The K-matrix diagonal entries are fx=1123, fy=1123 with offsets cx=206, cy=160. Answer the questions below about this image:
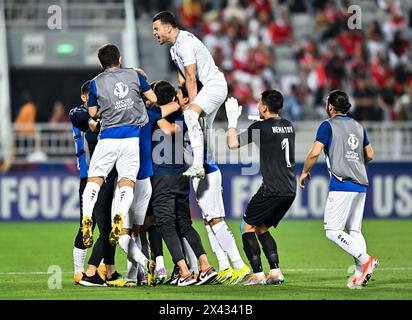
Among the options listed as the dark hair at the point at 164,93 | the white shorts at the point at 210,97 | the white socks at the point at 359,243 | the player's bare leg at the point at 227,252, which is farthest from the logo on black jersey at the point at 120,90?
the white socks at the point at 359,243

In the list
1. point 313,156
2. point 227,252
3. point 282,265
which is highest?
point 313,156

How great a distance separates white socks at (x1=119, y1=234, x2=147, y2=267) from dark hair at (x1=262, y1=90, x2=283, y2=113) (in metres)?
2.11

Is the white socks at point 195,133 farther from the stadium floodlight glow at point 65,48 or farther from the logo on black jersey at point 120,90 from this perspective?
the stadium floodlight glow at point 65,48

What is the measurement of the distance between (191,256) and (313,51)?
1672 cm

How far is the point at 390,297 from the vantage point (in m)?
10.9

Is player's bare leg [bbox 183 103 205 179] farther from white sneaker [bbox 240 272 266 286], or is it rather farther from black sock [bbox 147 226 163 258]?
white sneaker [bbox 240 272 266 286]

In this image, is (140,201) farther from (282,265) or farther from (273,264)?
(282,265)

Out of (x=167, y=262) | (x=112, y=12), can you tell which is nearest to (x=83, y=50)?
(x=112, y=12)

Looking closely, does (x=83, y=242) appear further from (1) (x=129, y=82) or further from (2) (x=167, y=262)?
(2) (x=167, y=262)

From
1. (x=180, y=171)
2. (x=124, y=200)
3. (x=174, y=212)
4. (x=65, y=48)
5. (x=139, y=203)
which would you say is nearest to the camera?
(x=124, y=200)

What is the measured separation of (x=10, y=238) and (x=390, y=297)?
33.7 feet

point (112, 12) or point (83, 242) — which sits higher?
point (112, 12)

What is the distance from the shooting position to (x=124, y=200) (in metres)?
11.8

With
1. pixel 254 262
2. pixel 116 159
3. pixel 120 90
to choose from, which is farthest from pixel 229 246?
pixel 120 90
